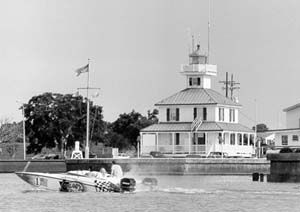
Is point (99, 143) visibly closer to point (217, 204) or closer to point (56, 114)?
point (56, 114)

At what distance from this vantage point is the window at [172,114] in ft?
427

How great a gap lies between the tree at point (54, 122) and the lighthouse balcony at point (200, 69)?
21426 mm

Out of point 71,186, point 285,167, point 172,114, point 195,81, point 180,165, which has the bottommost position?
point 71,186

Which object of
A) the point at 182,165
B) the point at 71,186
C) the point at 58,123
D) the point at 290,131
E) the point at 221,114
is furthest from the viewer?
the point at 58,123

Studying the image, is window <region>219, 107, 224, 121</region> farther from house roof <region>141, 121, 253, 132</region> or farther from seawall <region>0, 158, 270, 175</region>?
seawall <region>0, 158, 270, 175</region>

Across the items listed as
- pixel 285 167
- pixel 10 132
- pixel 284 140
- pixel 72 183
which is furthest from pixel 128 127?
pixel 72 183

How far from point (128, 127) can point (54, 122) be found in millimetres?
34647

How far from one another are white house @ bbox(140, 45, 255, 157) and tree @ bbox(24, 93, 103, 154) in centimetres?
2224

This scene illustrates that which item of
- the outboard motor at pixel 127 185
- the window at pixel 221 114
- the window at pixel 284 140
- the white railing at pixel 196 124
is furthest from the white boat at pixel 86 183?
the window at pixel 221 114

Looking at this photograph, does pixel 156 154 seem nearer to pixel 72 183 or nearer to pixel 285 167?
pixel 285 167

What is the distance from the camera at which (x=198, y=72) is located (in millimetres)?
132750

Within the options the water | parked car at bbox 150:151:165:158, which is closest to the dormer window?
parked car at bbox 150:151:165:158

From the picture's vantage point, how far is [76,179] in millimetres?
76125

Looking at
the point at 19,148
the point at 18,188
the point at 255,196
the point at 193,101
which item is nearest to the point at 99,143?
the point at 19,148
